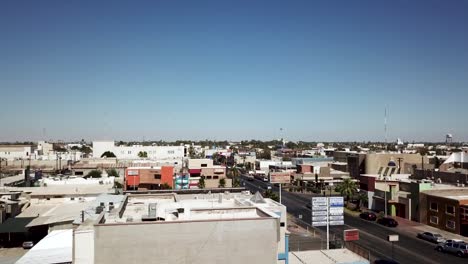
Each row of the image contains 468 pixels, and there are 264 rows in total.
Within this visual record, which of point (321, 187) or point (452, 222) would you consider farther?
point (321, 187)

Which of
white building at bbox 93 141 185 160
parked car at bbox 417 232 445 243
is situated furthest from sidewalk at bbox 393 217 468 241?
white building at bbox 93 141 185 160

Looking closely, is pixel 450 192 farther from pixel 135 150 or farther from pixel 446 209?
pixel 135 150

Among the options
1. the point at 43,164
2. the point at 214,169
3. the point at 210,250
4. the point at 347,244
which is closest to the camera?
the point at 210,250

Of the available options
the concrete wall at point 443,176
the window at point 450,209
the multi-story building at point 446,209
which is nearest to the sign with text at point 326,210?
the multi-story building at point 446,209

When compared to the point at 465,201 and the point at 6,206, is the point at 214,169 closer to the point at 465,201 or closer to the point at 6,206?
the point at 6,206

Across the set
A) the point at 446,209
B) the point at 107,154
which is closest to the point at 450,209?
the point at 446,209

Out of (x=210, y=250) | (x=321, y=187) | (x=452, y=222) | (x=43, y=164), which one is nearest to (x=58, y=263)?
(x=210, y=250)
